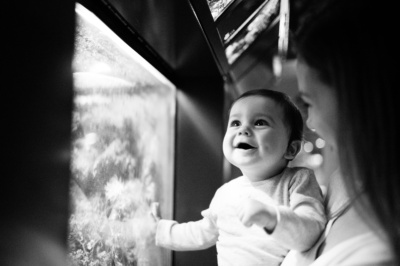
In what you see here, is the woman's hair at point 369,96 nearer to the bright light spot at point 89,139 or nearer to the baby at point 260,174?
the baby at point 260,174

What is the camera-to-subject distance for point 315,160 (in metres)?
2.88

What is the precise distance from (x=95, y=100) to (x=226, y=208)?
0.51 m

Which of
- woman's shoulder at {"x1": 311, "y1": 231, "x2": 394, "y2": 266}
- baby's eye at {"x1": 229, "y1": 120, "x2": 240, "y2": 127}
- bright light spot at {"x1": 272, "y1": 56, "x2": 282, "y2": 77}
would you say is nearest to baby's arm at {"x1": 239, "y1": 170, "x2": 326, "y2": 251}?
woman's shoulder at {"x1": 311, "y1": 231, "x2": 394, "y2": 266}

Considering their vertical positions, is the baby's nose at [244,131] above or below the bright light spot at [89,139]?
above

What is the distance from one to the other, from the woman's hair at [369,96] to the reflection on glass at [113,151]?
21.4 inches

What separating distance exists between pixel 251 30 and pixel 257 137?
2.71 feet

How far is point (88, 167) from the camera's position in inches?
41.1

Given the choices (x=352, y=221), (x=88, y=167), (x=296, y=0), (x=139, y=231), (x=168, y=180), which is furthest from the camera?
(x=168, y=180)

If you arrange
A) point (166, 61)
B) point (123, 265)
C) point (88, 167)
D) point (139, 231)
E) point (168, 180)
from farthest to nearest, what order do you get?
point (168, 180) < point (166, 61) < point (139, 231) < point (123, 265) < point (88, 167)

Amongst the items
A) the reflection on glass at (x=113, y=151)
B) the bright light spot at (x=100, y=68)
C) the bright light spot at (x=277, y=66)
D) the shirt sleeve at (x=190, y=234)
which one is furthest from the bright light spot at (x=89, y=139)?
the bright light spot at (x=277, y=66)

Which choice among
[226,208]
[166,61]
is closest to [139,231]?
[226,208]

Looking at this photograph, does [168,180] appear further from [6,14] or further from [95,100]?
[6,14]

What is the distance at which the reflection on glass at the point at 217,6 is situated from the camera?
4.27 ft

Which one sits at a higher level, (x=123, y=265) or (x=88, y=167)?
(x=88, y=167)
